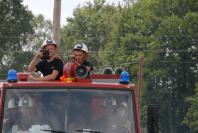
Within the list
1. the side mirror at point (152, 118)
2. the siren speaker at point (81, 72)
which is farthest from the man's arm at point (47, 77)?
the side mirror at point (152, 118)

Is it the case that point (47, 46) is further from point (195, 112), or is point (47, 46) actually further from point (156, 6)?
point (156, 6)

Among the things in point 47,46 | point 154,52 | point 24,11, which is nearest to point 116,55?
point 154,52

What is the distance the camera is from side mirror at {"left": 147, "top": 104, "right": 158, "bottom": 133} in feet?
27.1

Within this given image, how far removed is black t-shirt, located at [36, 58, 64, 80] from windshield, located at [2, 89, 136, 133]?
40.2 inches

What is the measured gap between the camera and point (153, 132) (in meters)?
8.36

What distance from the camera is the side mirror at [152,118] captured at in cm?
825

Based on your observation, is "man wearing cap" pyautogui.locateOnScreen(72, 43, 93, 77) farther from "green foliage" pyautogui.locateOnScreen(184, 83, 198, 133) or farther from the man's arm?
"green foliage" pyautogui.locateOnScreen(184, 83, 198, 133)

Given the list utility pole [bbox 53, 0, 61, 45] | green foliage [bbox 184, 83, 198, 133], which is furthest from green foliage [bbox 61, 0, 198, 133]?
utility pole [bbox 53, 0, 61, 45]

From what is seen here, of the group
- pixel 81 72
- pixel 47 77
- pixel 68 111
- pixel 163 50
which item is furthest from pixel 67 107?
pixel 163 50

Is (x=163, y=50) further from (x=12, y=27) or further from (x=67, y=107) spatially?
(x=67, y=107)

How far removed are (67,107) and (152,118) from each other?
96cm

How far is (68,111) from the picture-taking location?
835 centimetres

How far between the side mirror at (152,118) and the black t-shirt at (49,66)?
1.61 m

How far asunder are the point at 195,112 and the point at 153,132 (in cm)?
5594
